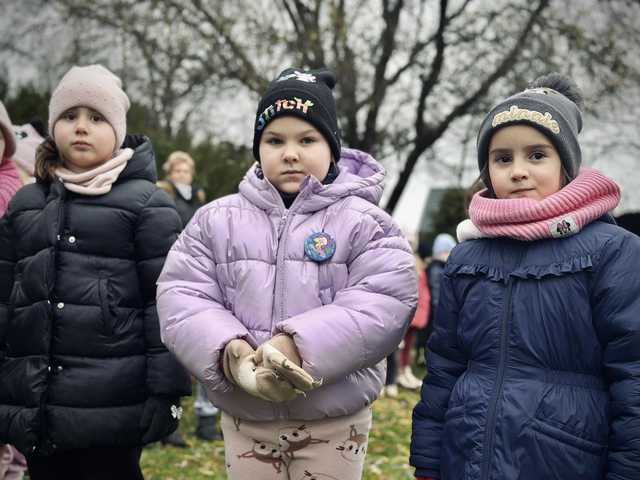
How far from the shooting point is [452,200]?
22938 millimetres

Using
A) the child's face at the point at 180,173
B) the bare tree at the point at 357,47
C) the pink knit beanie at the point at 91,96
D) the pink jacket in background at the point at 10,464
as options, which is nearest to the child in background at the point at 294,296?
the pink knit beanie at the point at 91,96

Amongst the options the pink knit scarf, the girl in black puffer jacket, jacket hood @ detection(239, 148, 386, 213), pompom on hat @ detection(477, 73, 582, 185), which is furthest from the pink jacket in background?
pompom on hat @ detection(477, 73, 582, 185)

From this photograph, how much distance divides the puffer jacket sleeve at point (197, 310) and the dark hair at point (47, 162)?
806mm

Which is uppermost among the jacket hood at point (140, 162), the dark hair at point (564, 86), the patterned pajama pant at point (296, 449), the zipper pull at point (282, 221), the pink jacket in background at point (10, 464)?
the dark hair at point (564, 86)

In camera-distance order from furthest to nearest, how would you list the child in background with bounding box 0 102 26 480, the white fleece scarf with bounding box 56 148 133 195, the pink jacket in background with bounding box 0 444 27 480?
the child in background with bounding box 0 102 26 480
the pink jacket in background with bounding box 0 444 27 480
the white fleece scarf with bounding box 56 148 133 195

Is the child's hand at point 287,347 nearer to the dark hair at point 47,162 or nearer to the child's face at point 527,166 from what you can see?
the child's face at point 527,166

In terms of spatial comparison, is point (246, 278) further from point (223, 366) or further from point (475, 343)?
point (475, 343)

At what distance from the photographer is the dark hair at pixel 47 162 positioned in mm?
3158

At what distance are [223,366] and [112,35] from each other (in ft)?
33.3

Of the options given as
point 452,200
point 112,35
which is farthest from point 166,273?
point 452,200

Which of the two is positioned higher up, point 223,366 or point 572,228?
point 572,228

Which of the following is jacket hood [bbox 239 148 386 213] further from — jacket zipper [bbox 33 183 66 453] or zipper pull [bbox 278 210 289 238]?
jacket zipper [bbox 33 183 66 453]

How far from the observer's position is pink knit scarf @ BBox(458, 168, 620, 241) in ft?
7.46

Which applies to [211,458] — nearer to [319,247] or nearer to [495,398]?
[319,247]
